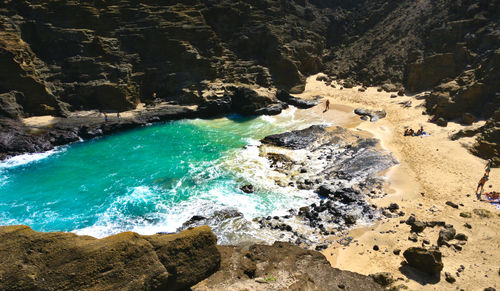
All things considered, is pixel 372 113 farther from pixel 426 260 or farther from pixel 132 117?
pixel 132 117

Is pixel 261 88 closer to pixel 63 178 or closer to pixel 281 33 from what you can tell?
pixel 281 33

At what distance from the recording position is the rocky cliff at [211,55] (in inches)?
1148

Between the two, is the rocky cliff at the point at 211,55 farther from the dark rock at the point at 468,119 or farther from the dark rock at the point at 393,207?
the dark rock at the point at 393,207

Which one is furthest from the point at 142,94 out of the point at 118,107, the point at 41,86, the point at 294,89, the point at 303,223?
the point at 303,223

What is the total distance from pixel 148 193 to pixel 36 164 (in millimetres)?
11885

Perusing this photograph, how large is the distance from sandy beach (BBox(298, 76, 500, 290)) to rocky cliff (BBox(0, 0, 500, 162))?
3.13 meters

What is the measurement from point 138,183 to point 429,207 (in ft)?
63.6

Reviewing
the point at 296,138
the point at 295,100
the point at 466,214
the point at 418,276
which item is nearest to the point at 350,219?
the point at 418,276

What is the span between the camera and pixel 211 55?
3816cm

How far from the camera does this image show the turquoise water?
17969mm

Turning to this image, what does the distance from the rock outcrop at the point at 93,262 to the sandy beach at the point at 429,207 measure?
8.90m

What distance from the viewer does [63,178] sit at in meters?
22.4

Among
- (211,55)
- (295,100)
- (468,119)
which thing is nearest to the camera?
(468,119)

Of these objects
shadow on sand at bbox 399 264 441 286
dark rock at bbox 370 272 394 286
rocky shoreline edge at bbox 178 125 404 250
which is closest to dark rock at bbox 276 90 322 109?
rocky shoreline edge at bbox 178 125 404 250
